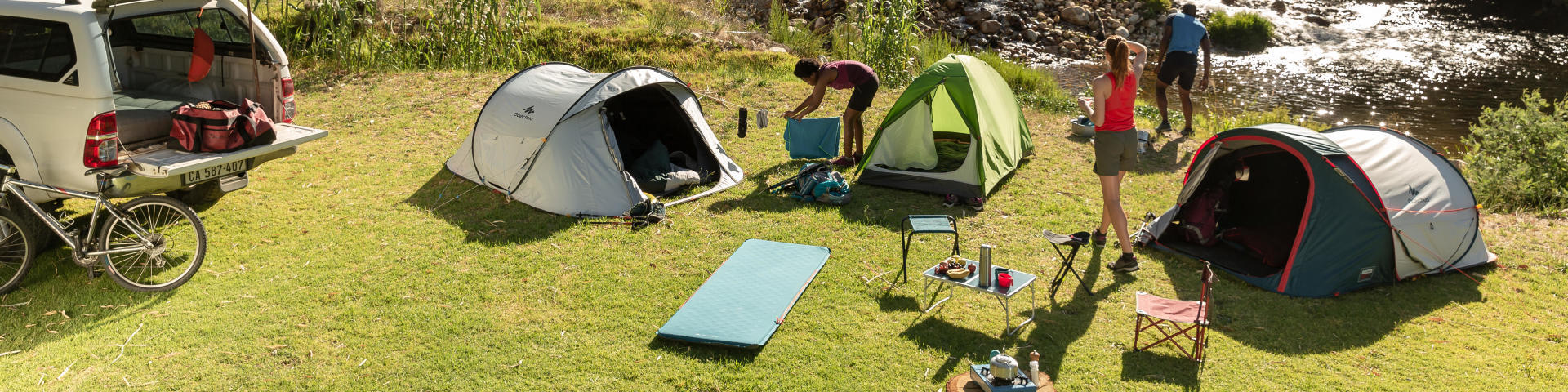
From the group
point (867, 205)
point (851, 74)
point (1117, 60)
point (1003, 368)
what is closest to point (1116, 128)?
point (1117, 60)

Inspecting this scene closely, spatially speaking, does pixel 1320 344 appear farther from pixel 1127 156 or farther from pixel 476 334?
pixel 476 334

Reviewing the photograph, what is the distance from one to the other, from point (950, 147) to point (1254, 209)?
10.00ft

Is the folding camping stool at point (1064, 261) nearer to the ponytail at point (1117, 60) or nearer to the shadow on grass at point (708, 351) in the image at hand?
the ponytail at point (1117, 60)

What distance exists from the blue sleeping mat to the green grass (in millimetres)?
97

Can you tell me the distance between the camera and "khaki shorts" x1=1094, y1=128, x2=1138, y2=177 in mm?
6680

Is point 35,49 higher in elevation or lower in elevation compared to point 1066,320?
higher

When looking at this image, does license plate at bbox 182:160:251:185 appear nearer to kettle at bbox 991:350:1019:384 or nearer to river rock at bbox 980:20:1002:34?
kettle at bbox 991:350:1019:384

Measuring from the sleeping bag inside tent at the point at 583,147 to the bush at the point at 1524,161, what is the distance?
287 inches

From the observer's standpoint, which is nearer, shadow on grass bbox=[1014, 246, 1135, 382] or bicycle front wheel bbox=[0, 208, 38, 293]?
shadow on grass bbox=[1014, 246, 1135, 382]

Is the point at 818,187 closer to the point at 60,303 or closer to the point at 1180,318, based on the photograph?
the point at 1180,318

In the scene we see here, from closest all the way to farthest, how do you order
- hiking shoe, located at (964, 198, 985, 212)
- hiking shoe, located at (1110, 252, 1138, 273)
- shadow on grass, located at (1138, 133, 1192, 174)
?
1. hiking shoe, located at (1110, 252, 1138, 273)
2. hiking shoe, located at (964, 198, 985, 212)
3. shadow on grass, located at (1138, 133, 1192, 174)

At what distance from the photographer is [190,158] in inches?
257

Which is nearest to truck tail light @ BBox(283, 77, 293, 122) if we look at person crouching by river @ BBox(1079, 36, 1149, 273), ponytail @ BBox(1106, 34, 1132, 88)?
person crouching by river @ BBox(1079, 36, 1149, 273)

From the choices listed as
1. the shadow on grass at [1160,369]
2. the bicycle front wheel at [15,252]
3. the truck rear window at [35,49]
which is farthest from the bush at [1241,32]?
the bicycle front wheel at [15,252]
